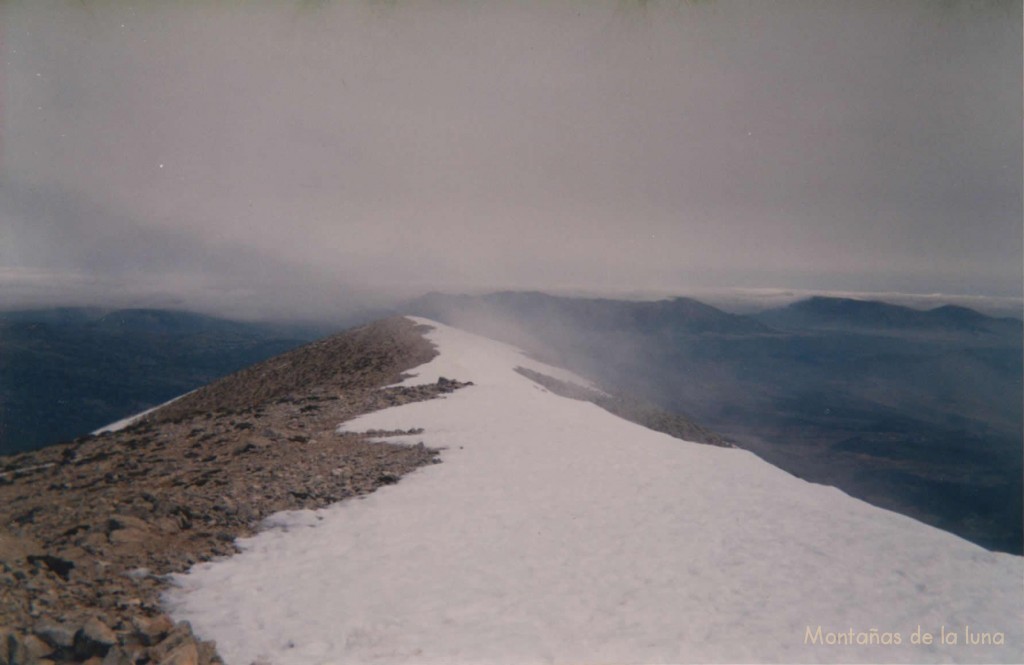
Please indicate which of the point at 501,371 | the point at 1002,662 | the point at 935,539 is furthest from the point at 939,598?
the point at 501,371

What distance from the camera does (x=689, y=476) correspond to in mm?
11648

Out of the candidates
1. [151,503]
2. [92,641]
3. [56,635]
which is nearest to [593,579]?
[92,641]

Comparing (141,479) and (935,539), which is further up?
(141,479)

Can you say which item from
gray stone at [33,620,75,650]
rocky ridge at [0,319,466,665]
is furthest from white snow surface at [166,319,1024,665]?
gray stone at [33,620,75,650]

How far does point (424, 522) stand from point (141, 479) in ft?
20.0

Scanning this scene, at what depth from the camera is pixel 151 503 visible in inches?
304

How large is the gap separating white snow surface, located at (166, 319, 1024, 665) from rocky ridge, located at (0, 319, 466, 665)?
51cm

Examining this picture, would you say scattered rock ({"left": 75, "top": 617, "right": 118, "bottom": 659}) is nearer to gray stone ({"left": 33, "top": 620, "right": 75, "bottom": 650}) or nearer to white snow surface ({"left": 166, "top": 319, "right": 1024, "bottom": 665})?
gray stone ({"left": 33, "top": 620, "right": 75, "bottom": 650})

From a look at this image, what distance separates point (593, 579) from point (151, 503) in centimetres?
684

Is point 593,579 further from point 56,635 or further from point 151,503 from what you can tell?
point 151,503

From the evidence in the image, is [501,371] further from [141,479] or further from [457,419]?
[141,479]

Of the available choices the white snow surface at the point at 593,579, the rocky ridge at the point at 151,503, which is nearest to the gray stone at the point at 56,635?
the rocky ridge at the point at 151,503

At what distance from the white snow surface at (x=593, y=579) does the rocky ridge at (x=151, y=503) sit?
510 mm

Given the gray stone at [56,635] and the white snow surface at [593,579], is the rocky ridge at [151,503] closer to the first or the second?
the gray stone at [56,635]
